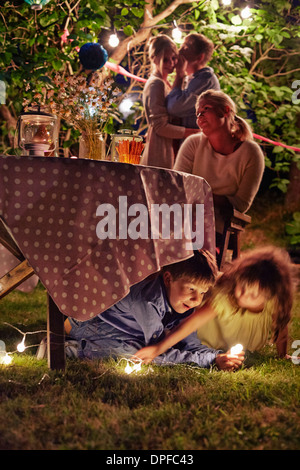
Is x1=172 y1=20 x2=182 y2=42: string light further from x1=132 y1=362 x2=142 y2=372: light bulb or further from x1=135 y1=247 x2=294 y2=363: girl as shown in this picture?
x1=132 y1=362 x2=142 y2=372: light bulb

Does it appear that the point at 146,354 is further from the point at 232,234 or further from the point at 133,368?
the point at 232,234

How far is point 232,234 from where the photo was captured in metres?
2.95

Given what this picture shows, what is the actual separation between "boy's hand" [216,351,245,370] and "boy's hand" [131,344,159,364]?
0.84ft

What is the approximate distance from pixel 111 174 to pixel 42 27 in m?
2.68

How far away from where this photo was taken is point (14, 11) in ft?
14.3

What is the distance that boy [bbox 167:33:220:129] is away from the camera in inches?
127

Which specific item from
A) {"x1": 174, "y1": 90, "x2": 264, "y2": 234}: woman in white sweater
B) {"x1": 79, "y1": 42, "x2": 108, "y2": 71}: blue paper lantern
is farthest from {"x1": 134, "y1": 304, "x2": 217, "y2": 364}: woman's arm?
{"x1": 79, "y1": 42, "x2": 108, "y2": 71}: blue paper lantern

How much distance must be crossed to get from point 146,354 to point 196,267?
41 cm

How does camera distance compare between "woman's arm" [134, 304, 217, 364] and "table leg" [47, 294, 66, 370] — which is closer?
"table leg" [47, 294, 66, 370]

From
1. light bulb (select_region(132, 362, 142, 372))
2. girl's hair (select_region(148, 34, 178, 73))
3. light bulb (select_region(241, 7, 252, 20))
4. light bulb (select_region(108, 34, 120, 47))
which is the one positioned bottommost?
light bulb (select_region(132, 362, 142, 372))

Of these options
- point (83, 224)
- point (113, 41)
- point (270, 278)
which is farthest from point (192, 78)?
point (83, 224)

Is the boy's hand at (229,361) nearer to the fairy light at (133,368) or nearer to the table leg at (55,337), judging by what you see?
the fairy light at (133,368)

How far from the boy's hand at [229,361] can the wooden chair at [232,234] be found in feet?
1.82
